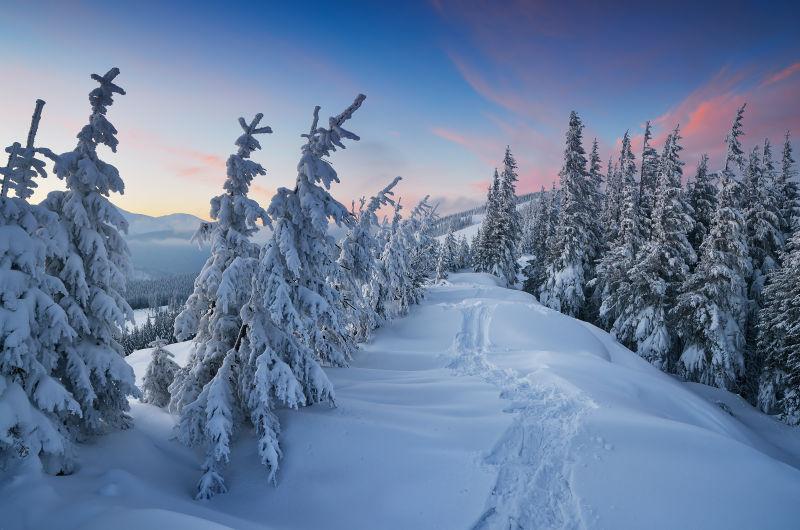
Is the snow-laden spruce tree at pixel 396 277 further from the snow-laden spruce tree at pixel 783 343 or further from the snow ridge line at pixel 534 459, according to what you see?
the snow-laden spruce tree at pixel 783 343

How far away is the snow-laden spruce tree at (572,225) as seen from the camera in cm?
3138

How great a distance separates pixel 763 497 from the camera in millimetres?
8398

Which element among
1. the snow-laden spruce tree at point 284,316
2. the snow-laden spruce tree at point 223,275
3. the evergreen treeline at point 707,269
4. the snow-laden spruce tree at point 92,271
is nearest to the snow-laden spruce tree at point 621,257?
the evergreen treeline at point 707,269

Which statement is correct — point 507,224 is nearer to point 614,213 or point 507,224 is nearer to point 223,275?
point 614,213

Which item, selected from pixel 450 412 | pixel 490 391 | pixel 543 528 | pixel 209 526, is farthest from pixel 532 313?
pixel 209 526

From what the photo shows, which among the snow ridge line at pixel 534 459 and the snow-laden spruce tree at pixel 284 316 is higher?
the snow-laden spruce tree at pixel 284 316

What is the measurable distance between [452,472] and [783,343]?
69.7 feet

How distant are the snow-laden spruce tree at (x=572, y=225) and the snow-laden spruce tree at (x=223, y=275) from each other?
2803 centimetres

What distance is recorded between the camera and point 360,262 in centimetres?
1855

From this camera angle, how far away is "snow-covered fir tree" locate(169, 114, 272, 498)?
9125 mm

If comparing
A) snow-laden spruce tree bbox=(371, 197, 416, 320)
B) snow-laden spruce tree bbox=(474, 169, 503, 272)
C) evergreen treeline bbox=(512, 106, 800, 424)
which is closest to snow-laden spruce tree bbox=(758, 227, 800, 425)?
evergreen treeline bbox=(512, 106, 800, 424)

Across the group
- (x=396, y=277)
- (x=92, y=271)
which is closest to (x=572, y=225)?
(x=396, y=277)

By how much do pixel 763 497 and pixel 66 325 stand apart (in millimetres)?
15922

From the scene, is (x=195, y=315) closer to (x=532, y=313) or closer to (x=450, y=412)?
(x=450, y=412)
